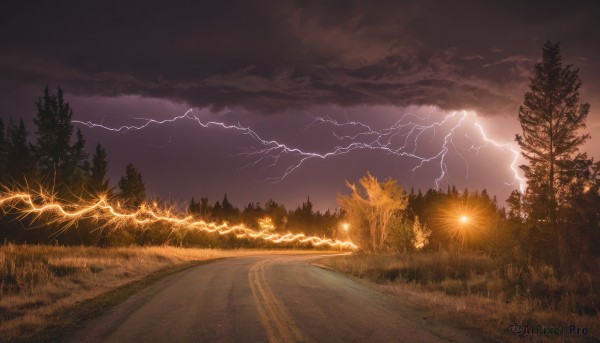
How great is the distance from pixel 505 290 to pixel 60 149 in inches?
2044

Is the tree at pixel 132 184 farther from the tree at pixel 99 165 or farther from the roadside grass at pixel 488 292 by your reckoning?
the roadside grass at pixel 488 292

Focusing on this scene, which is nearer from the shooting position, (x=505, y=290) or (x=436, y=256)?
(x=505, y=290)

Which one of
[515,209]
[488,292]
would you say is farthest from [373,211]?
[488,292]

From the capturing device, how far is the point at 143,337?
7.18m

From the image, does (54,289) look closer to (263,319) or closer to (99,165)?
(263,319)

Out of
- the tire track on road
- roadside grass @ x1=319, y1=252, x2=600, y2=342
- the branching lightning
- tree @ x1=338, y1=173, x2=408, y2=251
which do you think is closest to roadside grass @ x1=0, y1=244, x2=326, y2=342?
the branching lightning

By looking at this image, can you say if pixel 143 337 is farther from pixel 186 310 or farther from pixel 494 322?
pixel 494 322

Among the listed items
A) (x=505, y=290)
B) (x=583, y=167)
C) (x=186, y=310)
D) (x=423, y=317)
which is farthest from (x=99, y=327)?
(x=583, y=167)

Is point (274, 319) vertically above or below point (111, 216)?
below

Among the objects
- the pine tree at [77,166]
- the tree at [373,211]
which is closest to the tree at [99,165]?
the pine tree at [77,166]

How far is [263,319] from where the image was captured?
862cm

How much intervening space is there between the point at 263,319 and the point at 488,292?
26.2 feet

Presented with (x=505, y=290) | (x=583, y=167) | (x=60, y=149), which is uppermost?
(x=60, y=149)

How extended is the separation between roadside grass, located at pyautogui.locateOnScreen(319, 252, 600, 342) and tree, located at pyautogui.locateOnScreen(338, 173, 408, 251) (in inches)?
287
